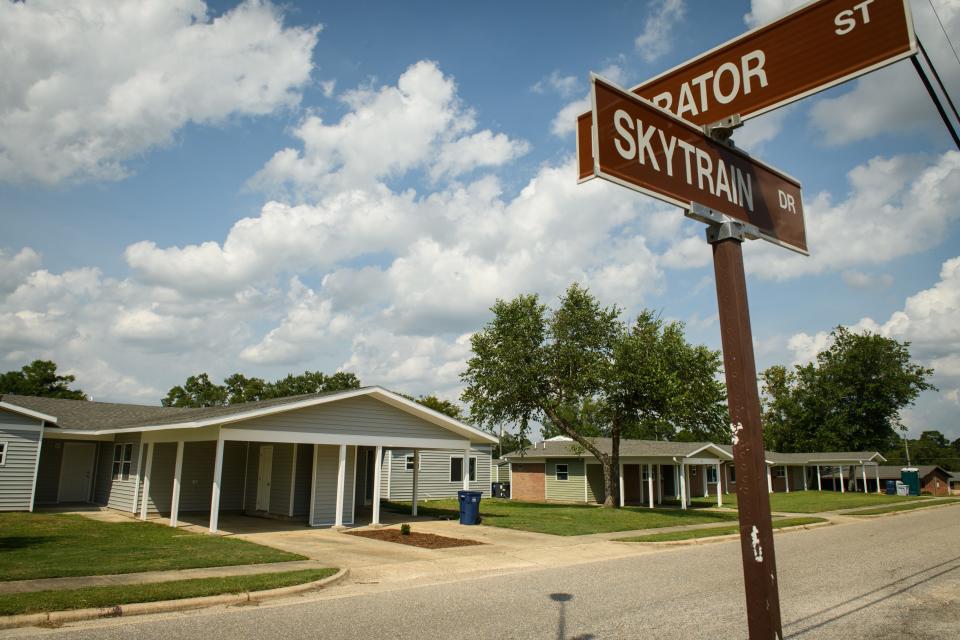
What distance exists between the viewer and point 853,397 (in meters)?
73.1

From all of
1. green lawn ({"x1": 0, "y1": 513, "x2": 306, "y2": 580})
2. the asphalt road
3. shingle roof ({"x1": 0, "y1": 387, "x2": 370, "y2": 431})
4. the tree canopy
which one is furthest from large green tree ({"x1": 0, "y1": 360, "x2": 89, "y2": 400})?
the asphalt road

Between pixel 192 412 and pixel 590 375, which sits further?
pixel 590 375

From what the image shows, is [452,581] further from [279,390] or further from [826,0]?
[279,390]

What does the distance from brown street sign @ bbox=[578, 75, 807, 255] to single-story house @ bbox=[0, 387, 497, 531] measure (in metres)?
15.3

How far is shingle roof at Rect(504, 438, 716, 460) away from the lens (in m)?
34.8

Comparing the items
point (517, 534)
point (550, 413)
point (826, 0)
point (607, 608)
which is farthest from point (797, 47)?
point (550, 413)

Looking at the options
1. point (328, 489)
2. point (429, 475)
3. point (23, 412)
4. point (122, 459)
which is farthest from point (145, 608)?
point (429, 475)

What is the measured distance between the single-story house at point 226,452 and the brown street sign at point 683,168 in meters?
15.3

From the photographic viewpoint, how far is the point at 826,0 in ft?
10.5

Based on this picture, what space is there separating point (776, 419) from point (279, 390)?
6006cm

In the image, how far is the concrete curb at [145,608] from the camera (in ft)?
24.3

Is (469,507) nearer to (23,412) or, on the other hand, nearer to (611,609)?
(611,609)

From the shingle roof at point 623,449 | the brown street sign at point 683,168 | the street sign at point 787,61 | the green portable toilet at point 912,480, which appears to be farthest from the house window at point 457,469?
the green portable toilet at point 912,480

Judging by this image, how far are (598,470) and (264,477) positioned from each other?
21.3m
